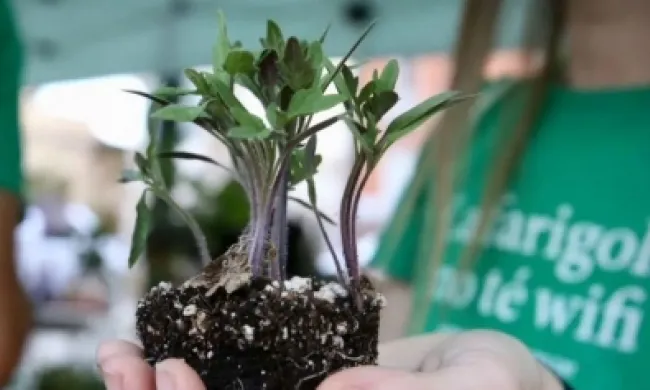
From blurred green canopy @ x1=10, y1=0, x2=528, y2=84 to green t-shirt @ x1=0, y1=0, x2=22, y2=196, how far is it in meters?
0.81

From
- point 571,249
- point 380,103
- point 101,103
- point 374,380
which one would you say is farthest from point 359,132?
point 101,103

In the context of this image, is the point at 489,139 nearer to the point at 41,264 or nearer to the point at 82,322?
Answer: the point at 41,264

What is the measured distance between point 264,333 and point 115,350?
0.09 metres

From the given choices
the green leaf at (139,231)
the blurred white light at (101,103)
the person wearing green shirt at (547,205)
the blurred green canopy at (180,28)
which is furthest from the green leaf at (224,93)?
the blurred white light at (101,103)

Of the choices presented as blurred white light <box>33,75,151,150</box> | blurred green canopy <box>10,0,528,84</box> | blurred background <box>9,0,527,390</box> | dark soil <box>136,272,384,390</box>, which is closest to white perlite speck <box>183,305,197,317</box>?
dark soil <box>136,272,384,390</box>

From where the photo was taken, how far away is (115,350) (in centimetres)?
41

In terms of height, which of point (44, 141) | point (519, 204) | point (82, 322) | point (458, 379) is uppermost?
point (44, 141)

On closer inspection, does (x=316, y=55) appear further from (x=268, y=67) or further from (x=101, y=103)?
(x=101, y=103)

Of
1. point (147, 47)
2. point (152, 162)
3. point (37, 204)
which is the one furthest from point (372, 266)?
point (37, 204)

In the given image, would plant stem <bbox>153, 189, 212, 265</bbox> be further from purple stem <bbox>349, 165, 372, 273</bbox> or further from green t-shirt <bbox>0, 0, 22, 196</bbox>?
green t-shirt <bbox>0, 0, 22, 196</bbox>

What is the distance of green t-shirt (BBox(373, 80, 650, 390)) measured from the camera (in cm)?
82

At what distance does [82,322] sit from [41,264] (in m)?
0.85

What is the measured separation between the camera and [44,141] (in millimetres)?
4762

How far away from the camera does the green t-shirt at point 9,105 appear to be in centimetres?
98
